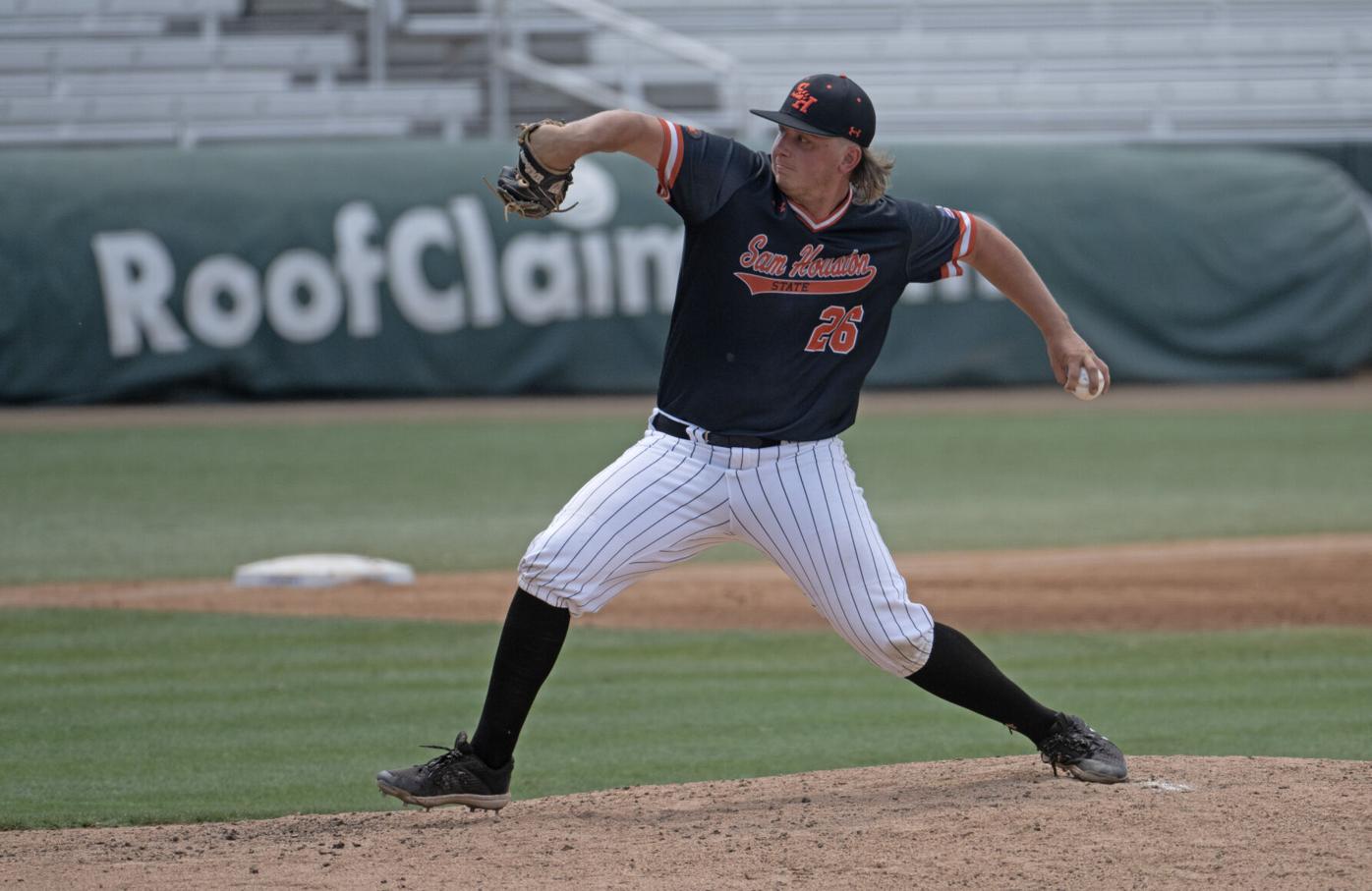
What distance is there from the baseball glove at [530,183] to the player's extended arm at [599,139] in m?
0.02

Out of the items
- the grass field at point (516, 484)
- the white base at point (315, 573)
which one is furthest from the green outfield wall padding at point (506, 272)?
the white base at point (315, 573)

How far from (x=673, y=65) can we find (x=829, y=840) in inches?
660

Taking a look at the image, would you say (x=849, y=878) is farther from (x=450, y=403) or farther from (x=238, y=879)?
(x=450, y=403)

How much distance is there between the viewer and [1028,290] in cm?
430

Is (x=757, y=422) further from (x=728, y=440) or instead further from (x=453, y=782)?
(x=453, y=782)

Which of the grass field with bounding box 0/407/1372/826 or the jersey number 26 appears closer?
the jersey number 26

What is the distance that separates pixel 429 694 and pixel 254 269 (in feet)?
31.0

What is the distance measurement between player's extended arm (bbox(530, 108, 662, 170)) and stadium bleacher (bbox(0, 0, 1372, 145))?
1432 centimetres

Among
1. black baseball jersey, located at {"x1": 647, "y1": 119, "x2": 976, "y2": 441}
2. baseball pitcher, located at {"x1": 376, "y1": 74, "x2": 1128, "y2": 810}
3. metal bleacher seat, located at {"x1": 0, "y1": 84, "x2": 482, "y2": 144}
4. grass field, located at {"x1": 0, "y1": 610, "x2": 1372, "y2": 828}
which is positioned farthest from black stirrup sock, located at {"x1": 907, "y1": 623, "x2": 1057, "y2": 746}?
metal bleacher seat, located at {"x1": 0, "y1": 84, "x2": 482, "y2": 144}

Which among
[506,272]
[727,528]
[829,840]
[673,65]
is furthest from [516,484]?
[673,65]

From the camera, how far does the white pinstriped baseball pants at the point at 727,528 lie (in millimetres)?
3945

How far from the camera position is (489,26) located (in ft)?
59.8

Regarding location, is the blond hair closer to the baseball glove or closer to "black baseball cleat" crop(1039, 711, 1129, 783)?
the baseball glove

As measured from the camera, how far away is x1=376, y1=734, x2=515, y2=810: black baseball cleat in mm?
4023
